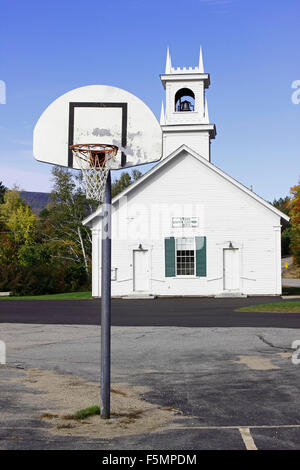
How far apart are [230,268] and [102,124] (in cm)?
2066

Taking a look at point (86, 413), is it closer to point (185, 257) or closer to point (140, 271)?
point (185, 257)

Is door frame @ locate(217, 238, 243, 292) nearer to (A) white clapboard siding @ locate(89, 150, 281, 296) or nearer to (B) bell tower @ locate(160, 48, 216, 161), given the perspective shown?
(A) white clapboard siding @ locate(89, 150, 281, 296)

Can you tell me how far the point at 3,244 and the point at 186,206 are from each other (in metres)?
37.5

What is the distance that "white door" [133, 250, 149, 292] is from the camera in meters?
28.6

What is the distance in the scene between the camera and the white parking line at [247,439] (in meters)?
5.55

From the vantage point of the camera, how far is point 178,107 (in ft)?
112

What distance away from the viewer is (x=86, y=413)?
688 centimetres

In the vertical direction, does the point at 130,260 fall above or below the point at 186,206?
below

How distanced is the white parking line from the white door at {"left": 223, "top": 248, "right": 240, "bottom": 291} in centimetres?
2208

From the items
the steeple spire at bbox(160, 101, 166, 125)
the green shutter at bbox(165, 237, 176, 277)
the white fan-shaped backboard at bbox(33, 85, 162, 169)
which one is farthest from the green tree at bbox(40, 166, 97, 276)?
the white fan-shaped backboard at bbox(33, 85, 162, 169)

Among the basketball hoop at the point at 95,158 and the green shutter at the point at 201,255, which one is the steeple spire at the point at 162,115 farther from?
the basketball hoop at the point at 95,158

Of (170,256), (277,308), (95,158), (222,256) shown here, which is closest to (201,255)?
(222,256)
